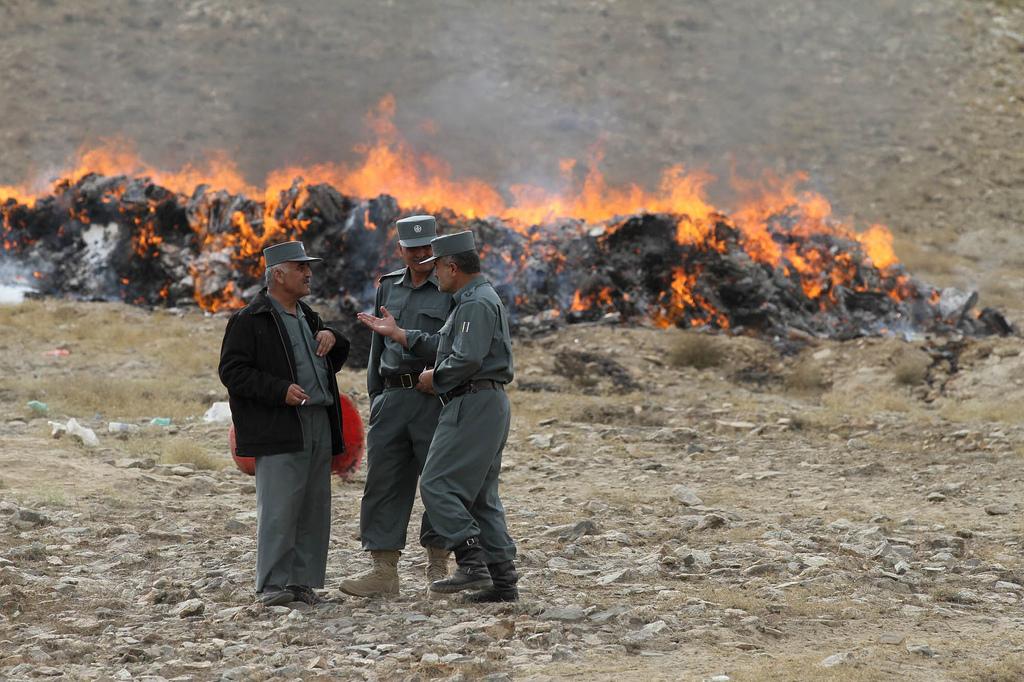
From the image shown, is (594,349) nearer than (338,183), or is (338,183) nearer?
(594,349)

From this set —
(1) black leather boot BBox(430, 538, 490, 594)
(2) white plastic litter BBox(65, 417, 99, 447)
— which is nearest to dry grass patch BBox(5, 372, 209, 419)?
(2) white plastic litter BBox(65, 417, 99, 447)

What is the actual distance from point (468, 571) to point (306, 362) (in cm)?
129

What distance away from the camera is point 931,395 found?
49.6 ft

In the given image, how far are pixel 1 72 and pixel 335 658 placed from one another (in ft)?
115

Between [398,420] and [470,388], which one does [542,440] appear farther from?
[470,388]

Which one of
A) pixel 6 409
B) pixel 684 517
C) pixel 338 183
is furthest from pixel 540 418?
pixel 338 183

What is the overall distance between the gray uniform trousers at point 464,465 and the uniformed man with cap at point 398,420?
0.21m

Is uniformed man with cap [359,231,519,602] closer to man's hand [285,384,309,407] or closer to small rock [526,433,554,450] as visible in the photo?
man's hand [285,384,309,407]

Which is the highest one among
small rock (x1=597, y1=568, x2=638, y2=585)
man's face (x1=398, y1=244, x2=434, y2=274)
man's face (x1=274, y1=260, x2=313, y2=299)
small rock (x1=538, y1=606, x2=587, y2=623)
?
man's face (x1=398, y1=244, x2=434, y2=274)

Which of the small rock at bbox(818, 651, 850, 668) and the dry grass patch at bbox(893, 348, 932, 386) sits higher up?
the small rock at bbox(818, 651, 850, 668)

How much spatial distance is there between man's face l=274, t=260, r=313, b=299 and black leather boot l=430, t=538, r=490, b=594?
1478 millimetres

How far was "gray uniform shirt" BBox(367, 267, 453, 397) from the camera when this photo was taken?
6.61 meters

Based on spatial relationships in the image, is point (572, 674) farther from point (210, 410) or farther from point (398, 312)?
point (210, 410)

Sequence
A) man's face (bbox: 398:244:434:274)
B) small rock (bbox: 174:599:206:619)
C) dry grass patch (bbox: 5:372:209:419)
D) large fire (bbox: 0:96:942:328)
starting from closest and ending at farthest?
small rock (bbox: 174:599:206:619) < man's face (bbox: 398:244:434:274) < dry grass patch (bbox: 5:372:209:419) < large fire (bbox: 0:96:942:328)
